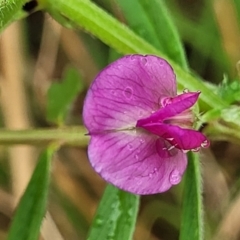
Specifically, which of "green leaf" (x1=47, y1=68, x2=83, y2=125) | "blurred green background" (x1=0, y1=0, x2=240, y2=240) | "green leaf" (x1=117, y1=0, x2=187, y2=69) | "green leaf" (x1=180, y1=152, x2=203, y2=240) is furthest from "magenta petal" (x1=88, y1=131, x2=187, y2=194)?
"blurred green background" (x1=0, y1=0, x2=240, y2=240)

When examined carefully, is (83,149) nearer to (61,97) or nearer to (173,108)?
(61,97)

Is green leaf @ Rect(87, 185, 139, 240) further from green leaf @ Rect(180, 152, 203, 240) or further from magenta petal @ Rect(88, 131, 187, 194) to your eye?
magenta petal @ Rect(88, 131, 187, 194)

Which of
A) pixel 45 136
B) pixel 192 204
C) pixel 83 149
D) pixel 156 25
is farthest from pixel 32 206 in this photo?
pixel 83 149

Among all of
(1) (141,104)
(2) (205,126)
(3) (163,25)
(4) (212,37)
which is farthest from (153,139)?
(4) (212,37)

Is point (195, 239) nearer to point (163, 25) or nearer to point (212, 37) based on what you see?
point (163, 25)

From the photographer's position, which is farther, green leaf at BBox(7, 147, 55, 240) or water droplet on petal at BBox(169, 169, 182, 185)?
green leaf at BBox(7, 147, 55, 240)

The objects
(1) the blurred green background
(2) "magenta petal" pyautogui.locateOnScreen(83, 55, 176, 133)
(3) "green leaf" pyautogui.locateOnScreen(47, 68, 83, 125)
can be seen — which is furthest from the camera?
(1) the blurred green background
